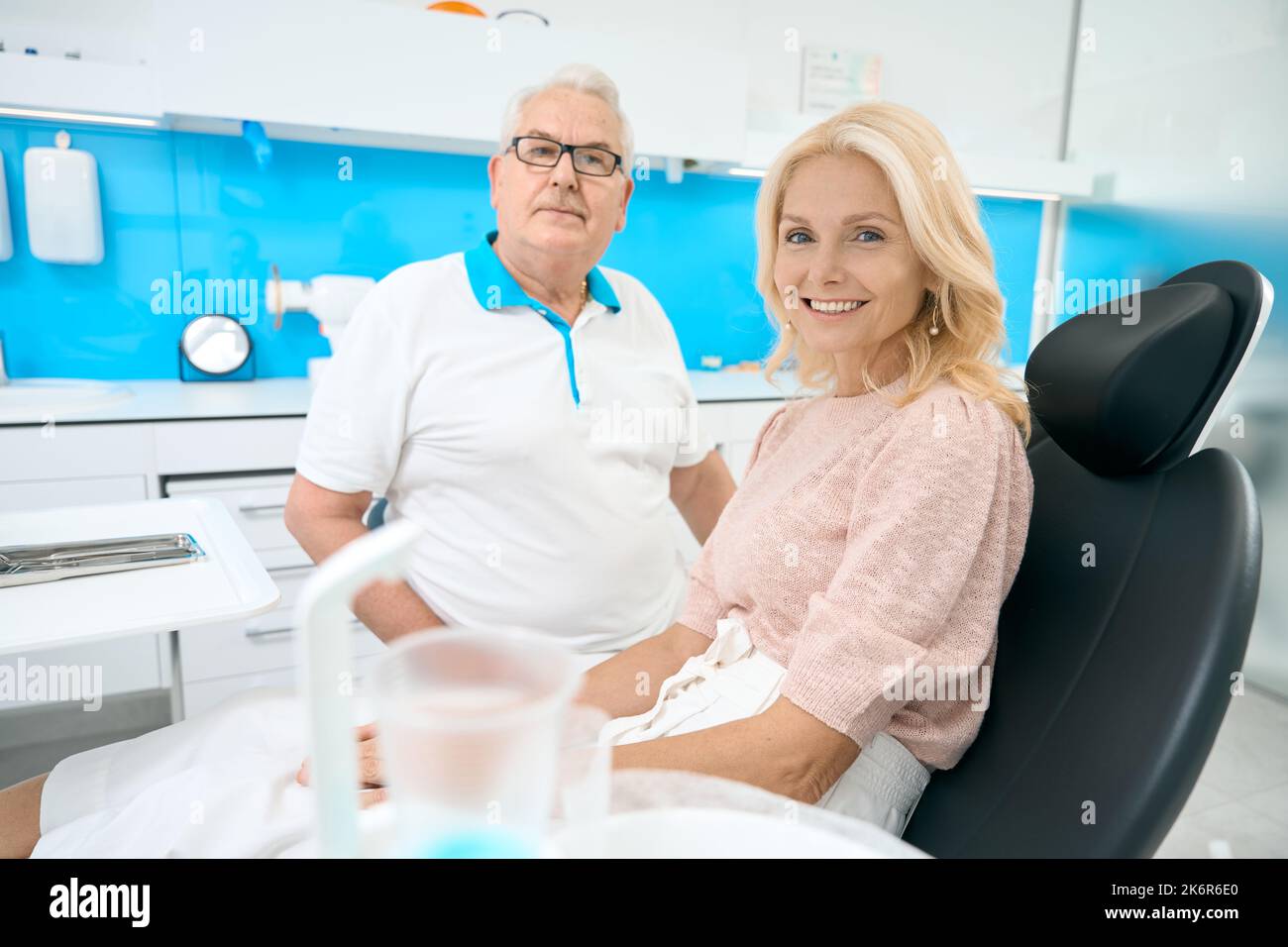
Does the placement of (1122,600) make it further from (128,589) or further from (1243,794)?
(1243,794)

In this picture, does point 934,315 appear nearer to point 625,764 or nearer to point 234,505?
point 625,764

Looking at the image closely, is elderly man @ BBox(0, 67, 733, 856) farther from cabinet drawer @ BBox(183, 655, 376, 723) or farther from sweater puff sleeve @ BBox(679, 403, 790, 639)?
cabinet drawer @ BBox(183, 655, 376, 723)

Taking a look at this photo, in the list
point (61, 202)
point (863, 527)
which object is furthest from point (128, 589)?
point (61, 202)

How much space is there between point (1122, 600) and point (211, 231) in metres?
2.73

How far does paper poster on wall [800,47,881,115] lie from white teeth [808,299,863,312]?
258cm

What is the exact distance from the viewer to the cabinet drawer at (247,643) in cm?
222

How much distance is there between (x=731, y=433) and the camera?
2.76m

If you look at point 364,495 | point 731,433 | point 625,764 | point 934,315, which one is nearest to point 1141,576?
point 934,315

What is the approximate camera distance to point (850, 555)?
95cm

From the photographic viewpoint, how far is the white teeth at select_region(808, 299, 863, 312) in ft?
3.66

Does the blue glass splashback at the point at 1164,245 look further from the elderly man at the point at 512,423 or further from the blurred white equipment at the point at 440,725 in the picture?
the blurred white equipment at the point at 440,725

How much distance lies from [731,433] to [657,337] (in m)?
0.96

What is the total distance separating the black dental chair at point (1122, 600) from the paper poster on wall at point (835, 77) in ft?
8.86

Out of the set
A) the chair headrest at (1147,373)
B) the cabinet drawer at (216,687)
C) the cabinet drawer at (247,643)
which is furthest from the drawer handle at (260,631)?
the chair headrest at (1147,373)
